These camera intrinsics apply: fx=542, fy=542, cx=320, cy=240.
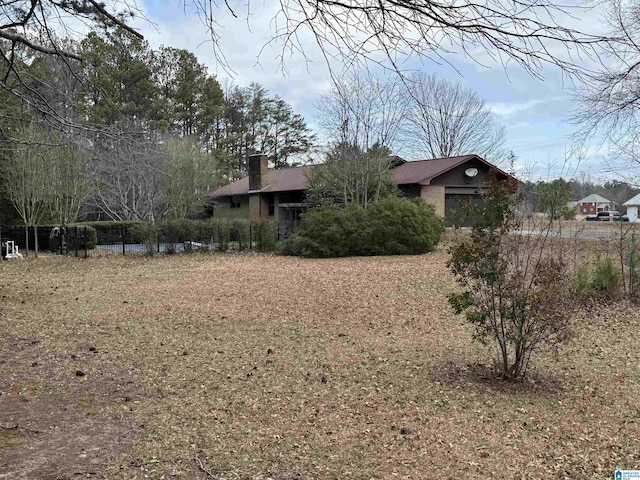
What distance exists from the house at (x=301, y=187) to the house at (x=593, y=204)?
45564 millimetres

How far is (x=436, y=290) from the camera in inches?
390

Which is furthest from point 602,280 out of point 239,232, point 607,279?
point 239,232

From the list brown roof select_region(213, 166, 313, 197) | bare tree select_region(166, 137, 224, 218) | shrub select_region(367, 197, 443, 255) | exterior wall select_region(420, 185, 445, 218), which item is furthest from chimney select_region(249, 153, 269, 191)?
shrub select_region(367, 197, 443, 255)

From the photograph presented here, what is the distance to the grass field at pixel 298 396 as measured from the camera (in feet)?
10.4

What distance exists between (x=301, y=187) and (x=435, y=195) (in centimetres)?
659

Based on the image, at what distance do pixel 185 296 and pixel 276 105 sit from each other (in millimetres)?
31376

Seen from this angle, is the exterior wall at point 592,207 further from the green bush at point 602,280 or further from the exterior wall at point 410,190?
the green bush at point 602,280

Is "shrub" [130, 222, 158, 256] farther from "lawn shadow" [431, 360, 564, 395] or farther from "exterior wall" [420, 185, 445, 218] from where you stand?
"lawn shadow" [431, 360, 564, 395]

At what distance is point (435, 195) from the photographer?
2406cm

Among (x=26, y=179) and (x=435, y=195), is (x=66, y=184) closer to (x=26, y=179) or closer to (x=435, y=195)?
(x=26, y=179)

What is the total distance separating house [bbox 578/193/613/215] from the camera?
6378cm

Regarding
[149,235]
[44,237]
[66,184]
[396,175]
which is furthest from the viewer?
[396,175]

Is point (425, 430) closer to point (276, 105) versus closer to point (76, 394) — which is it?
point (76, 394)

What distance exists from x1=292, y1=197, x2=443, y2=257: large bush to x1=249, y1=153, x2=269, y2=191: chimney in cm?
1359
